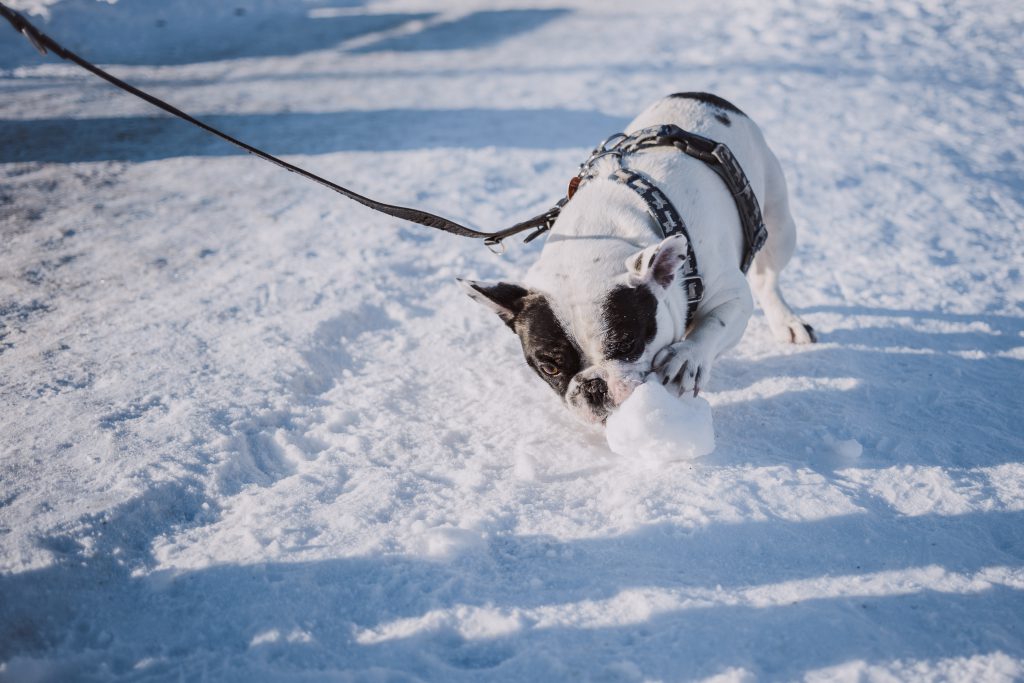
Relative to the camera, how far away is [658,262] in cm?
248

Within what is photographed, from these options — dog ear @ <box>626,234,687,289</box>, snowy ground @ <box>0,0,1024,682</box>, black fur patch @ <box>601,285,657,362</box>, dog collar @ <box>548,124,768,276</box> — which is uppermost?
dog collar @ <box>548,124,768,276</box>

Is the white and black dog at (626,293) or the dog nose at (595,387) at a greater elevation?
the white and black dog at (626,293)

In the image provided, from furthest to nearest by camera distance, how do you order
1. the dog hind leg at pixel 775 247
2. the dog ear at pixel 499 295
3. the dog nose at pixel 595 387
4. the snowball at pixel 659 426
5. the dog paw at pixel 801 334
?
1. the dog hind leg at pixel 775 247
2. the dog paw at pixel 801 334
3. the dog ear at pixel 499 295
4. the dog nose at pixel 595 387
5. the snowball at pixel 659 426

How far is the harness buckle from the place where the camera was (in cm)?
283

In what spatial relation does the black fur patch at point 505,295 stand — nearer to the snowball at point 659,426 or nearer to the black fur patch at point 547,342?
the black fur patch at point 547,342

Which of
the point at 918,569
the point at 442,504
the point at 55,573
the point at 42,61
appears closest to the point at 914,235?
the point at 918,569

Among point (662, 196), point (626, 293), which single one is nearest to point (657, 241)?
point (662, 196)

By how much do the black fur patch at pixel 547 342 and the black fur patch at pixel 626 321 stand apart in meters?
0.15

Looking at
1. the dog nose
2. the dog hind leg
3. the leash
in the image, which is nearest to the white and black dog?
the dog nose

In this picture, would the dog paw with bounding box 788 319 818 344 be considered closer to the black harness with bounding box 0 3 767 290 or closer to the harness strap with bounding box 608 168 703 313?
the black harness with bounding box 0 3 767 290

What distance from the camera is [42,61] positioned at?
31.2 feet

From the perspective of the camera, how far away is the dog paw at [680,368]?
2.64 meters

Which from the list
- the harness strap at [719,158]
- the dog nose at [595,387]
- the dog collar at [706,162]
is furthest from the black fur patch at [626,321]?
the harness strap at [719,158]

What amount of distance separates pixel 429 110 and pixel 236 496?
21.3ft
